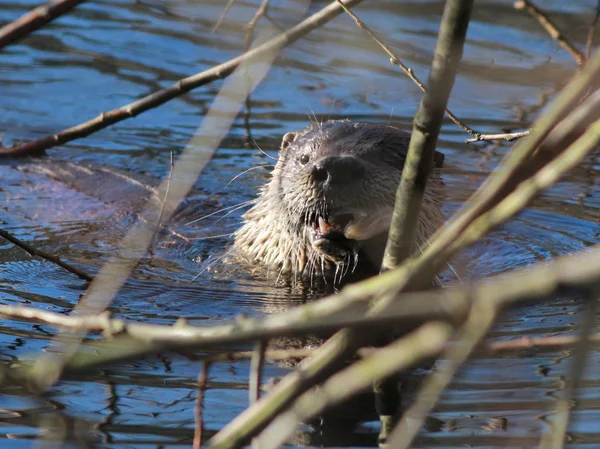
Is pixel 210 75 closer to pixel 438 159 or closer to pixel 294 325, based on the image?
pixel 438 159

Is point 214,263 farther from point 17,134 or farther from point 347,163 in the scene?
point 17,134

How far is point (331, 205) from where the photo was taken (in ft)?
12.5

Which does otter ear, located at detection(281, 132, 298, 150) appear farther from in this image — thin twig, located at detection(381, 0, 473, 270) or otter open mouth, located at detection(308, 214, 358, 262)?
thin twig, located at detection(381, 0, 473, 270)

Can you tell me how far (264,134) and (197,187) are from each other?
0.97 metres

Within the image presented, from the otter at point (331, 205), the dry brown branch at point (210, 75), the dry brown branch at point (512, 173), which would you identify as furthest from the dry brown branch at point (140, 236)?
the dry brown branch at point (512, 173)

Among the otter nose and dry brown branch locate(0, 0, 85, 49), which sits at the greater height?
the otter nose

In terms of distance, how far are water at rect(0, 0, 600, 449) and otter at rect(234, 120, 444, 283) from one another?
192mm

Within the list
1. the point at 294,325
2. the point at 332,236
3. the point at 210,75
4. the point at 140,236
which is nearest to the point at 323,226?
the point at 332,236

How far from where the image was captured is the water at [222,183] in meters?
2.88

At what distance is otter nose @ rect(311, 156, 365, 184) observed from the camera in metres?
3.73

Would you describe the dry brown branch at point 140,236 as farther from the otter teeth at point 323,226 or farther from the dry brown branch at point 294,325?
the otter teeth at point 323,226

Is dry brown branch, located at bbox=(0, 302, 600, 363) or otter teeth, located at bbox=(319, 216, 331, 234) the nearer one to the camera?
dry brown branch, located at bbox=(0, 302, 600, 363)

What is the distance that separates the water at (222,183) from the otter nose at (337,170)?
50 centimetres

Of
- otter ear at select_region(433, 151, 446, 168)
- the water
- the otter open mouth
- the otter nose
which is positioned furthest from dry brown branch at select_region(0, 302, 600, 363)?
otter ear at select_region(433, 151, 446, 168)
